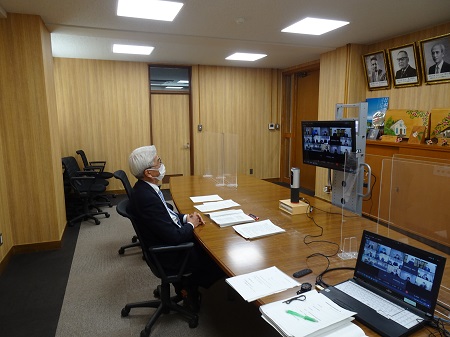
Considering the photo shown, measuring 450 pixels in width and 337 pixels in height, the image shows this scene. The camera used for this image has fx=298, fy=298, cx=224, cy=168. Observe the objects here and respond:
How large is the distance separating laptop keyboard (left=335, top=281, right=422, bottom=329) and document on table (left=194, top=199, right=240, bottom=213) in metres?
1.37

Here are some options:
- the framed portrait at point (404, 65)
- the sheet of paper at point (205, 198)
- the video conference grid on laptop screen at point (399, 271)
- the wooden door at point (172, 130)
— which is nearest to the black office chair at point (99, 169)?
the wooden door at point (172, 130)

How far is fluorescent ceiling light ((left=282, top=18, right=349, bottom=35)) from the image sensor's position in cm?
369

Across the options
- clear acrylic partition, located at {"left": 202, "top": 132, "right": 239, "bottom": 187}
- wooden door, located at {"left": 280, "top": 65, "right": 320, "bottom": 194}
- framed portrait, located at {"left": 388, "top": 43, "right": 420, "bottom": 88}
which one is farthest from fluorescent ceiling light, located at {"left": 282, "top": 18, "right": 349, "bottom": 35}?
wooden door, located at {"left": 280, "top": 65, "right": 320, "bottom": 194}

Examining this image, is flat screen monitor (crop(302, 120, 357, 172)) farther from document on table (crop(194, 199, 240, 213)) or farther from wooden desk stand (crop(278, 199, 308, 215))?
document on table (crop(194, 199, 240, 213))

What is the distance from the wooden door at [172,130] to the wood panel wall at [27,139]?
2.77 m

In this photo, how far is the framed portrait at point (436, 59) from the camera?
11.8 ft

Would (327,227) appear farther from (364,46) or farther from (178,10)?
(364,46)

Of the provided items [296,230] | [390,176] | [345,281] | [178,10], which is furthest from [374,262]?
[178,10]

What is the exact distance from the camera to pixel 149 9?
323 cm

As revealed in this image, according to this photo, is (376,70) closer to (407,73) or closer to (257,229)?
(407,73)

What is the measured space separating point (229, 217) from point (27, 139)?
2.55 metres

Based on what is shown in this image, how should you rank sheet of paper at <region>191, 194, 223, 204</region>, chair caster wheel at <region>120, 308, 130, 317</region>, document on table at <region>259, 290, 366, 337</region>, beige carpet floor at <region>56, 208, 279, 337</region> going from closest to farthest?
document on table at <region>259, 290, 366, 337</region> < beige carpet floor at <region>56, 208, 279, 337</region> < chair caster wheel at <region>120, 308, 130, 317</region> < sheet of paper at <region>191, 194, 223, 204</region>

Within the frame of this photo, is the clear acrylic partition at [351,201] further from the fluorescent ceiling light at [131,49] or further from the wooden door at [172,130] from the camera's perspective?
the wooden door at [172,130]

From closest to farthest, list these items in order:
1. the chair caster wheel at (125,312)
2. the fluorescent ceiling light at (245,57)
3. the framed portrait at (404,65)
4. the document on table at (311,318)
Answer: the document on table at (311,318), the chair caster wheel at (125,312), the framed portrait at (404,65), the fluorescent ceiling light at (245,57)
